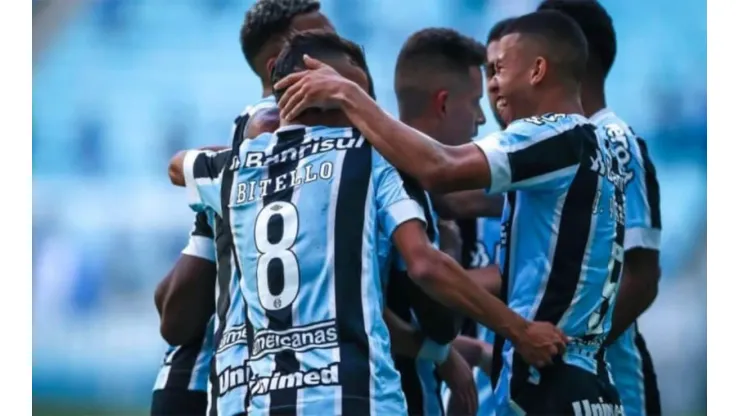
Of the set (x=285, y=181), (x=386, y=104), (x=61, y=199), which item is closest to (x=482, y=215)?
(x=386, y=104)

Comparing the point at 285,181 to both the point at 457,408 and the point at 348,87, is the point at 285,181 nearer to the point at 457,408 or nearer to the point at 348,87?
the point at 348,87

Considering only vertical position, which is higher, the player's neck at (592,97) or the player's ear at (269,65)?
the player's ear at (269,65)

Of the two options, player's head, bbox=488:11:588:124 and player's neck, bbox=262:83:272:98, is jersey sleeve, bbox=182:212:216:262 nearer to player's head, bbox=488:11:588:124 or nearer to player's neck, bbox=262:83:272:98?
player's neck, bbox=262:83:272:98

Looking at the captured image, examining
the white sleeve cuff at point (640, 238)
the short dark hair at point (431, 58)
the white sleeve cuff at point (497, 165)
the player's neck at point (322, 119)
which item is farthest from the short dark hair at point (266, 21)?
the white sleeve cuff at point (640, 238)

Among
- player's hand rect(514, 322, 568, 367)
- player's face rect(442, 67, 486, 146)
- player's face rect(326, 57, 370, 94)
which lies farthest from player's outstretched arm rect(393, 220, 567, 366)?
player's face rect(442, 67, 486, 146)

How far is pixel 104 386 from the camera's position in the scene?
11.7ft

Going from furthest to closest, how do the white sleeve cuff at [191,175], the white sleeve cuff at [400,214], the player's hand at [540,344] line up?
the white sleeve cuff at [191,175] → the player's hand at [540,344] → the white sleeve cuff at [400,214]

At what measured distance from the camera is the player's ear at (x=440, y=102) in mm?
3643

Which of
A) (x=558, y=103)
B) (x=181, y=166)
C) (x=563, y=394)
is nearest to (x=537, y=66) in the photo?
(x=558, y=103)

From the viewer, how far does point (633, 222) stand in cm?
331

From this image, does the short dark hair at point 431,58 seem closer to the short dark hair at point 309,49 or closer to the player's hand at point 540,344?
the short dark hair at point 309,49

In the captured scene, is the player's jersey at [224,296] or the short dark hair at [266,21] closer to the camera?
the player's jersey at [224,296]

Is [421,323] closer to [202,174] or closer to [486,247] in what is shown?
[202,174]

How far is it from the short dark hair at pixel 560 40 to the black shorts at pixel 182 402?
1404mm
